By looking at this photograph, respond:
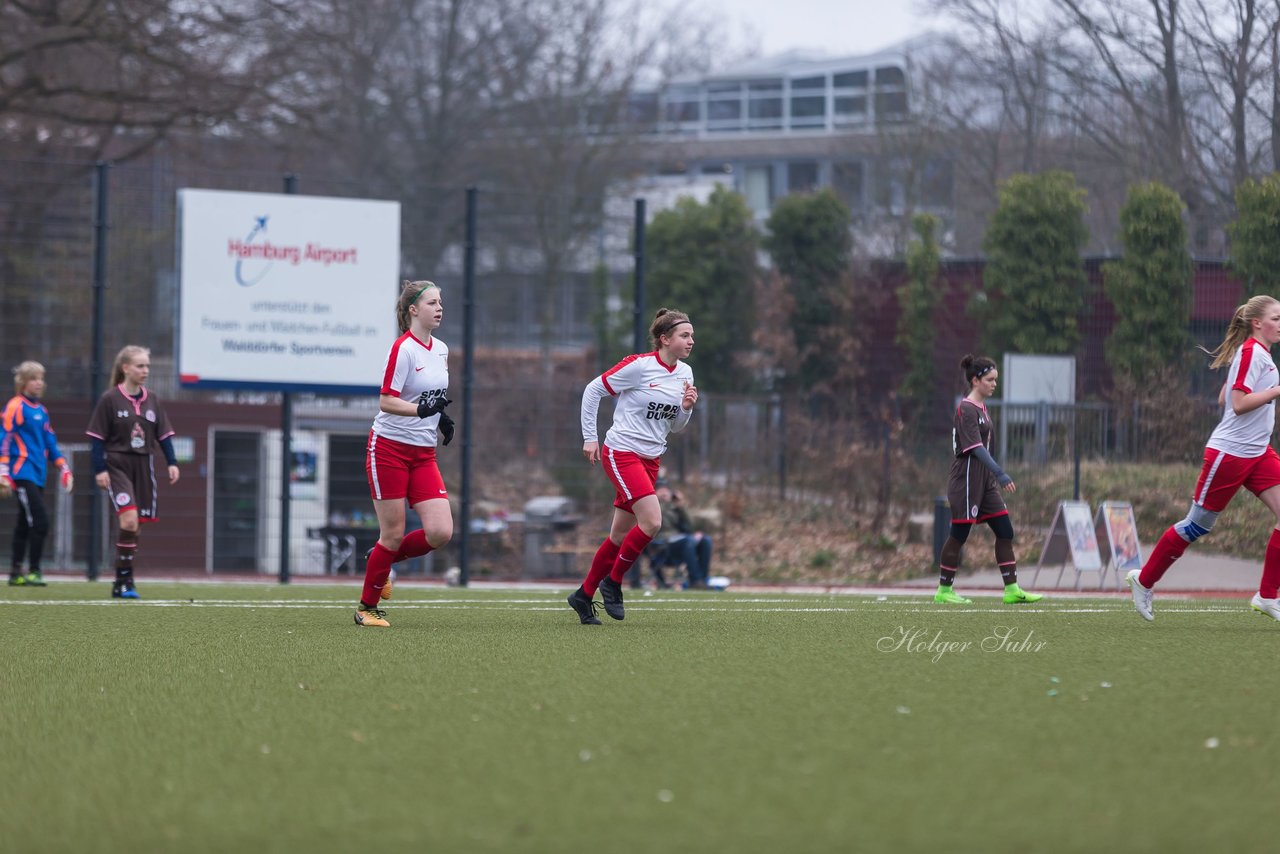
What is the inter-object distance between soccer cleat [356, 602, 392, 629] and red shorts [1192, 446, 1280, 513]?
16.1 feet

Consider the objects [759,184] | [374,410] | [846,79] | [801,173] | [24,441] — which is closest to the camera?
[24,441]

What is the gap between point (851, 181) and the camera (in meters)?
45.3

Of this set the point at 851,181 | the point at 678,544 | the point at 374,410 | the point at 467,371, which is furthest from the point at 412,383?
the point at 851,181

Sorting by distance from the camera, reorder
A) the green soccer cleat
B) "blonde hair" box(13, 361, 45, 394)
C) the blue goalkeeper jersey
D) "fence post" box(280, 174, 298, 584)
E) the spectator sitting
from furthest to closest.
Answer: the spectator sitting
"fence post" box(280, 174, 298, 584)
the blue goalkeeper jersey
"blonde hair" box(13, 361, 45, 394)
the green soccer cleat

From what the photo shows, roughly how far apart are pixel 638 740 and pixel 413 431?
4381 millimetres

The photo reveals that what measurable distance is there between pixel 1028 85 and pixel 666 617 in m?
27.0

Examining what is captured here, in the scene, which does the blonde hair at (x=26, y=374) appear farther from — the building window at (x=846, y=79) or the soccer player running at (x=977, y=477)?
the building window at (x=846, y=79)

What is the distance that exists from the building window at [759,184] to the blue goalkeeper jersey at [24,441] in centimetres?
5312

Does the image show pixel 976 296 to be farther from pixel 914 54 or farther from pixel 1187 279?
pixel 914 54

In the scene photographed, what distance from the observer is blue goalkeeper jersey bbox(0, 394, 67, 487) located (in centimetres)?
1423

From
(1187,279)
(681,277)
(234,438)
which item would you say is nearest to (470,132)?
(681,277)

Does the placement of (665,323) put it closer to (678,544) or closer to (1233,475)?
(1233,475)

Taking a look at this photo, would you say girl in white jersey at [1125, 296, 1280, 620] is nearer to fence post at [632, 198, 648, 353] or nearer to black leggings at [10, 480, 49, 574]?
fence post at [632, 198, 648, 353]

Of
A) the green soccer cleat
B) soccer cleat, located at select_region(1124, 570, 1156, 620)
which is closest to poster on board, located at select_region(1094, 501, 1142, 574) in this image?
the green soccer cleat
